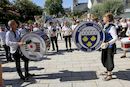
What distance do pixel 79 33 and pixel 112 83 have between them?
5.39 feet

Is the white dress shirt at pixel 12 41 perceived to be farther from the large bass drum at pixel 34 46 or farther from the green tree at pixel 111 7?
the green tree at pixel 111 7

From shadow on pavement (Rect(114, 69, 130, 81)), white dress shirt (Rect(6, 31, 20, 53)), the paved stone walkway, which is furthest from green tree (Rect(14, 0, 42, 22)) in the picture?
white dress shirt (Rect(6, 31, 20, 53))

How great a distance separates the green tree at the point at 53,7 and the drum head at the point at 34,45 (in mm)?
70640

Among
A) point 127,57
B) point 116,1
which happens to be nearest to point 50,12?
point 116,1

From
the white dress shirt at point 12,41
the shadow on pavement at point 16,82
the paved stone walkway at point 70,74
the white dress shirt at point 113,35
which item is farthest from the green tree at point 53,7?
the white dress shirt at point 113,35

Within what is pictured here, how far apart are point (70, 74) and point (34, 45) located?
1.71 meters

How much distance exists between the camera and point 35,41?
9312 mm

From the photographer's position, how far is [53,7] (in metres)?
81.9

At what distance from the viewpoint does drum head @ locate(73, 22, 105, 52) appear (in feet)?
29.9

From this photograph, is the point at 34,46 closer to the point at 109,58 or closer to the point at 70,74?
the point at 70,74

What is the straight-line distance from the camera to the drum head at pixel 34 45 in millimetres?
9289

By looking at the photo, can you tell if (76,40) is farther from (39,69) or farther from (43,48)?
(39,69)

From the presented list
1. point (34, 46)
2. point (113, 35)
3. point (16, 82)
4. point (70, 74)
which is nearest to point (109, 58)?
point (113, 35)

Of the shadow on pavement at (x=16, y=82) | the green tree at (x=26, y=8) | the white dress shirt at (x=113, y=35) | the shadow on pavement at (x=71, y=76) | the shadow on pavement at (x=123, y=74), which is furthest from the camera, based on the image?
the green tree at (x=26, y=8)
